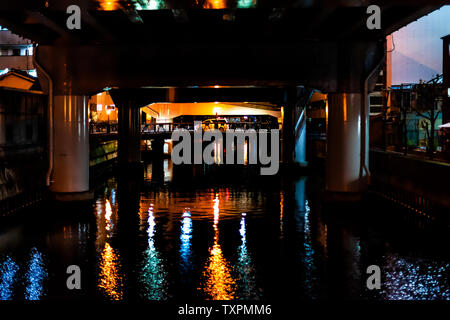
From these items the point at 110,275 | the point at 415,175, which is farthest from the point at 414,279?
the point at 415,175

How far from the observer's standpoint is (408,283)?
29.5ft

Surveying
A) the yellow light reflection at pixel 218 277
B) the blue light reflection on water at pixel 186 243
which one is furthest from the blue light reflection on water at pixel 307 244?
the blue light reflection on water at pixel 186 243

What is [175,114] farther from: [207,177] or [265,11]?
[265,11]

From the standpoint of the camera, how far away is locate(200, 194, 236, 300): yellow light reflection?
8.30m

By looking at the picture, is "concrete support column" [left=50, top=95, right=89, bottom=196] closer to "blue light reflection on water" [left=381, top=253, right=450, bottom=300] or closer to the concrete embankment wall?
the concrete embankment wall

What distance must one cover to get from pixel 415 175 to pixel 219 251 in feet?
30.1

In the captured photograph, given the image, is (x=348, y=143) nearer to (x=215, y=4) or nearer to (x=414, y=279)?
(x=215, y=4)

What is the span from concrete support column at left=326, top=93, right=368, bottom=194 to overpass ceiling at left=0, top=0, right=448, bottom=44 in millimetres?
2208

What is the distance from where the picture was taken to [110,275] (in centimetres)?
946

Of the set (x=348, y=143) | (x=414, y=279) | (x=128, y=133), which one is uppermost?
(x=128, y=133)

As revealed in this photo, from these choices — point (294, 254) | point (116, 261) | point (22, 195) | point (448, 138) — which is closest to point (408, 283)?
point (294, 254)

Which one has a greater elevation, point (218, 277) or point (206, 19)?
point (206, 19)
